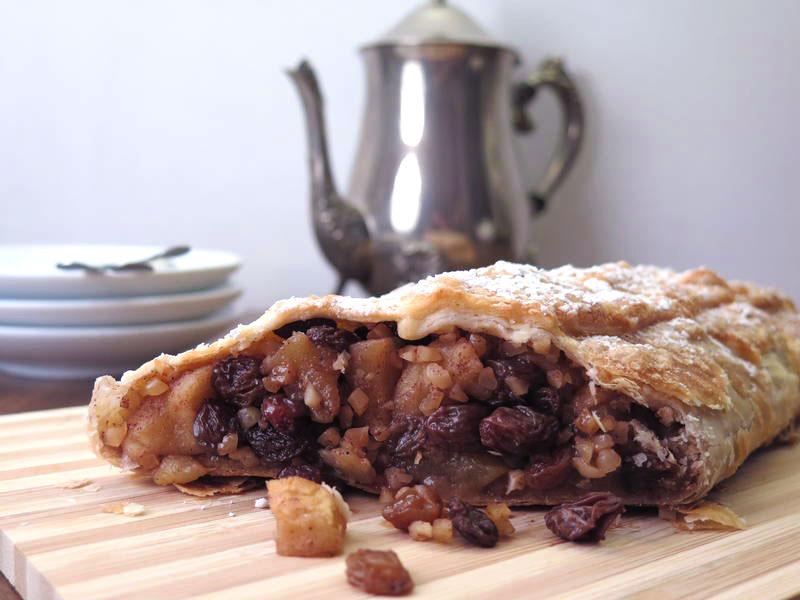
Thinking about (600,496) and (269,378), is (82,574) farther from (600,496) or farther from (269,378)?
(600,496)

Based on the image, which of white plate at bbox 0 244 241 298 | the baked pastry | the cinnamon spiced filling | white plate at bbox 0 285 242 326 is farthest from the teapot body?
the cinnamon spiced filling

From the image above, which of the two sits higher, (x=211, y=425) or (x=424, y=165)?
(x=424, y=165)

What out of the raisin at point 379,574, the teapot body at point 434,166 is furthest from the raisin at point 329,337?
the teapot body at point 434,166

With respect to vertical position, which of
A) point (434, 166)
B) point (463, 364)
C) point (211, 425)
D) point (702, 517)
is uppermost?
point (434, 166)

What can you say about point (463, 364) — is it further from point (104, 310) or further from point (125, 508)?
point (104, 310)

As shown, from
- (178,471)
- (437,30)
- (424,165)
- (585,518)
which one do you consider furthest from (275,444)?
(437,30)

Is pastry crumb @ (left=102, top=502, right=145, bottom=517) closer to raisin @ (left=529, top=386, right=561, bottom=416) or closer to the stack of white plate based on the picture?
raisin @ (left=529, top=386, right=561, bottom=416)
